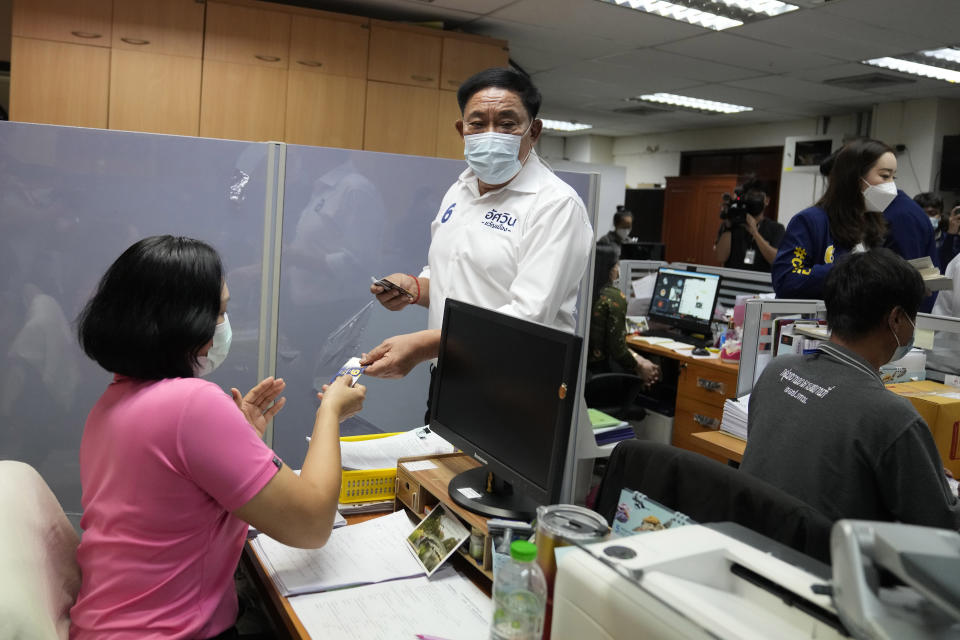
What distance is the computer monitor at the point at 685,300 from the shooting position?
175 inches

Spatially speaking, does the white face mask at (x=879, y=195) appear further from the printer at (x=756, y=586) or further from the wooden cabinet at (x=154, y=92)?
the wooden cabinet at (x=154, y=92)

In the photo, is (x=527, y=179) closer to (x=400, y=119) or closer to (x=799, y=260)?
(x=799, y=260)

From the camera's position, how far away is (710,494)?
113cm

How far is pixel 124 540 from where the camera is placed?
1.08 m

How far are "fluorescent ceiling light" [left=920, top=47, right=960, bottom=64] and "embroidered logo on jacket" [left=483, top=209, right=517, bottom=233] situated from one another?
16.0 ft

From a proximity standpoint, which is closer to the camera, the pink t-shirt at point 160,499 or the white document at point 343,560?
the pink t-shirt at point 160,499

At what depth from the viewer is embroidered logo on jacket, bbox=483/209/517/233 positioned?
1773 millimetres

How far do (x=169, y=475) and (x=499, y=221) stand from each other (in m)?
1.01

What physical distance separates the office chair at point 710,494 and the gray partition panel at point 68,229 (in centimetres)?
165

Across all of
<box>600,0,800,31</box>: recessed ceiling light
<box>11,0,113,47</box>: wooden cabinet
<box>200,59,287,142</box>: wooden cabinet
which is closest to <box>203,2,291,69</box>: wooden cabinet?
<box>200,59,287,142</box>: wooden cabinet

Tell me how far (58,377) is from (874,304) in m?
2.32

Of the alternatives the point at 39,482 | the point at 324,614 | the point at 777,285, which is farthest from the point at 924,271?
the point at 39,482

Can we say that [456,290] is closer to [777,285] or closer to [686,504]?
[686,504]

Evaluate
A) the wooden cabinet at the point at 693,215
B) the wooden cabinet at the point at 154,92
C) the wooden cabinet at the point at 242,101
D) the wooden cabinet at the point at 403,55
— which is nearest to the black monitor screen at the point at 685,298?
the wooden cabinet at the point at 403,55
